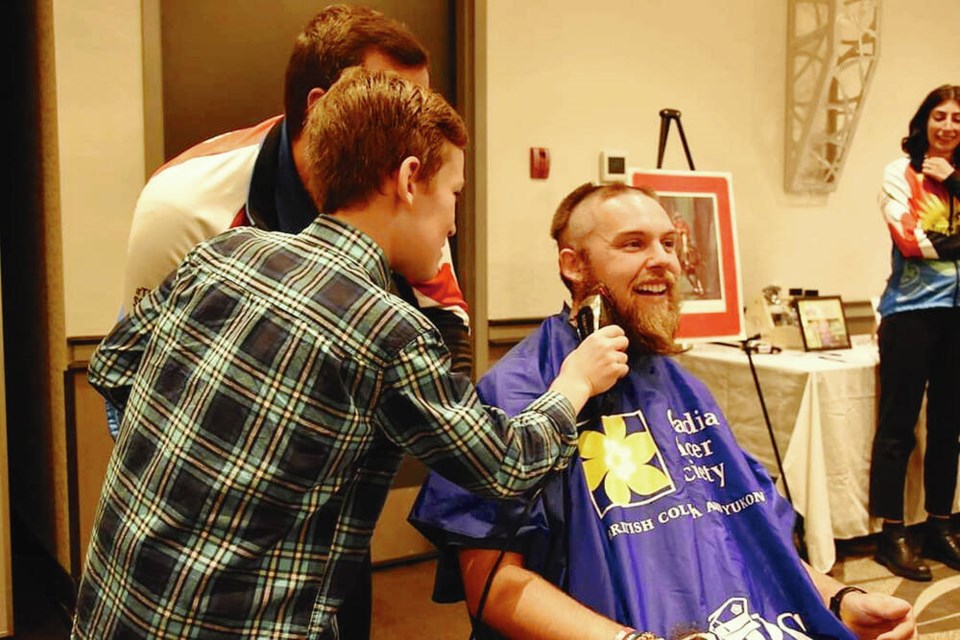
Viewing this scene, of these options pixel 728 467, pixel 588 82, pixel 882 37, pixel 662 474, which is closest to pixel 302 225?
pixel 662 474

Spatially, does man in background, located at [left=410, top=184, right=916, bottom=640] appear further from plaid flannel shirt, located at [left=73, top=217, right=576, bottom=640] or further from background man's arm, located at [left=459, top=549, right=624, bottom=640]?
plaid flannel shirt, located at [left=73, top=217, right=576, bottom=640]

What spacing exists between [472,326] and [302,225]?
1.76 m

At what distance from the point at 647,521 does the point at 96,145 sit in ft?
6.20

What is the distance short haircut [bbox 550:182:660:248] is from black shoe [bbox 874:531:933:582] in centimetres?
202

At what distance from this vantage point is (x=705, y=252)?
3100mm

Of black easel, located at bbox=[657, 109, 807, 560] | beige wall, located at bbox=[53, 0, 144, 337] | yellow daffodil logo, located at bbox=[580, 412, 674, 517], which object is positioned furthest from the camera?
black easel, located at bbox=[657, 109, 807, 560]

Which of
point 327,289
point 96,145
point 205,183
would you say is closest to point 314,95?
point 205,183

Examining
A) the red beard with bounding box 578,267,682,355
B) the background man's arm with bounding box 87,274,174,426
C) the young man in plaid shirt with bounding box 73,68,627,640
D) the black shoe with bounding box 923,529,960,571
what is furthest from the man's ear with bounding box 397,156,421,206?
the black shoe with bounding box 923,529,960,571

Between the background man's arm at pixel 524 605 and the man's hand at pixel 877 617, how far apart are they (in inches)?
17.1

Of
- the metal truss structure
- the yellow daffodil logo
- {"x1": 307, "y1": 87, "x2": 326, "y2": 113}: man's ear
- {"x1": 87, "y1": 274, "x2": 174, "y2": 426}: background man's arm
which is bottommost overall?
the yellow daffodil logo

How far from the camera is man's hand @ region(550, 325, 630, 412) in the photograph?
1115 mm

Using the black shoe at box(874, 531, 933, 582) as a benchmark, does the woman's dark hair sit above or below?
above

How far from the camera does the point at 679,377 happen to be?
5.10 feet

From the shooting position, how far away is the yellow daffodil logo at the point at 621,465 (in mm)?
1324
